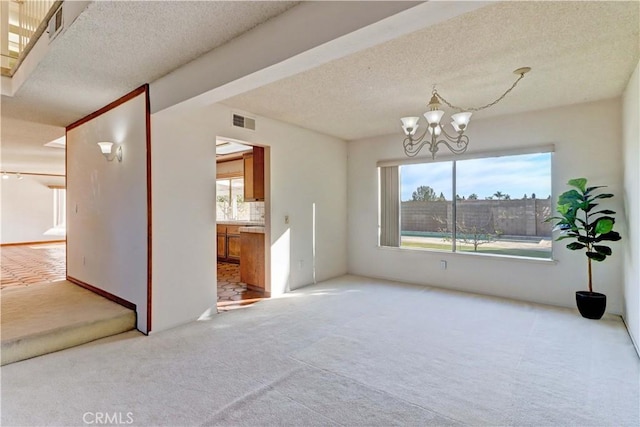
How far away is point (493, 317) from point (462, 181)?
2.14 m

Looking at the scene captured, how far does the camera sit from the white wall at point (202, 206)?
3328 mm

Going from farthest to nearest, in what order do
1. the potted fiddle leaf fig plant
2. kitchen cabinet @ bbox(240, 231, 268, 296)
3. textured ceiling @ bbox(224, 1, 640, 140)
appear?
kitchen cabinet @ bbox(240, 231, 268, 296) → the potted fiddle leaf fig plant → textured ceiling @ bbox(224, 1, 640, 140)

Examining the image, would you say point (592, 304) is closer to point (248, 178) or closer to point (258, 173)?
point (258, 173)

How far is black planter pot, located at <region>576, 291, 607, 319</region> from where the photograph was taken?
11.6 feet

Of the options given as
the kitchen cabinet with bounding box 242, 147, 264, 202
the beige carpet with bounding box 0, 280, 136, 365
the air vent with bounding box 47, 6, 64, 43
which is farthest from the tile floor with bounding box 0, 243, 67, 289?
the air vent with bounding box 47, 6, 64, 43

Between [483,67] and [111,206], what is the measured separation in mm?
4326

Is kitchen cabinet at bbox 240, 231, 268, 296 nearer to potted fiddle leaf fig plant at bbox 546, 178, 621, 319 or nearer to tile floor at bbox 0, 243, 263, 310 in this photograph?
tile floor at bbox 0, 243, 263, 310

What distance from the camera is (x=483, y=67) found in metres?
2.89

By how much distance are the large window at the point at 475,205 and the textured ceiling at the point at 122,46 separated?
3914 millimetres

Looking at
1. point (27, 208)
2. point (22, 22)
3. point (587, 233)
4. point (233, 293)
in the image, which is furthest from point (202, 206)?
point (27, 208)

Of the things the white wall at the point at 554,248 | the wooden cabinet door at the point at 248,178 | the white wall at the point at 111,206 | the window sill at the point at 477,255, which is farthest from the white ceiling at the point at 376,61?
the window sill at the point at 477,255

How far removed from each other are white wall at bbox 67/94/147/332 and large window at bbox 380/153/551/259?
3864 mm

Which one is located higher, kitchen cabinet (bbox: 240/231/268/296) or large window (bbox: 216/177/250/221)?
large window (bbox: 216/177/250/221)

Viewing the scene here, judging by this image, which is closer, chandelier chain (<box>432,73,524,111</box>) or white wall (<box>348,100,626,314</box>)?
chandelier chain (<box>432,73,524,111</box>)
